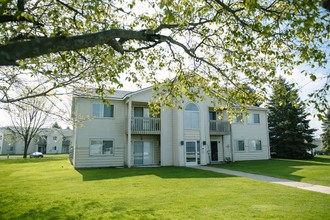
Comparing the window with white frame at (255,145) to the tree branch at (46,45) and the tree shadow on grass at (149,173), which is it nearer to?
the tree shadow on grass at (149,173)

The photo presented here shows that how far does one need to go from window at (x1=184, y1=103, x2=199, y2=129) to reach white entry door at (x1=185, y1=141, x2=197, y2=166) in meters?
1.51

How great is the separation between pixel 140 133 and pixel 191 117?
498 cm

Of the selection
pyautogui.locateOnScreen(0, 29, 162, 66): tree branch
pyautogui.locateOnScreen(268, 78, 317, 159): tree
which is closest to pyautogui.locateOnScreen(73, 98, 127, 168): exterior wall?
pyautogui.locateOnScreen(0, 29, 162, 66): tree branch

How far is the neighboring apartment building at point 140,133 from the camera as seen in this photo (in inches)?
765

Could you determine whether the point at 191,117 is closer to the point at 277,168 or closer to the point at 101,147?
the point at 277,168

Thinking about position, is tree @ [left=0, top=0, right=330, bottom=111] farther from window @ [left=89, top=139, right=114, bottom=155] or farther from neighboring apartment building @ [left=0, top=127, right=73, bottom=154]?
neighboring apartment building @ [left=0, top=127, right=73, bottom=154]

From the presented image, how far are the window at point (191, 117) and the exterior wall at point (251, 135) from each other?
17.1 ft

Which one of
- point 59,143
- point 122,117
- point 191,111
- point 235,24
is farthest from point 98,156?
point 59,143

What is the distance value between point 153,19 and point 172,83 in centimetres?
233

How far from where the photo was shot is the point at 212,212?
6.66 meters

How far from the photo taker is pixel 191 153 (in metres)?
21.3

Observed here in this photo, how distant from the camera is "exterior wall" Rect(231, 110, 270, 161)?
25.1 metres

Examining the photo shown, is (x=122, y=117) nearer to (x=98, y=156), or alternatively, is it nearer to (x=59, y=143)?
(x=98, y=156)

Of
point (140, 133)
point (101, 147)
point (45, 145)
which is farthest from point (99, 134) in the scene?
point (45, 145)
